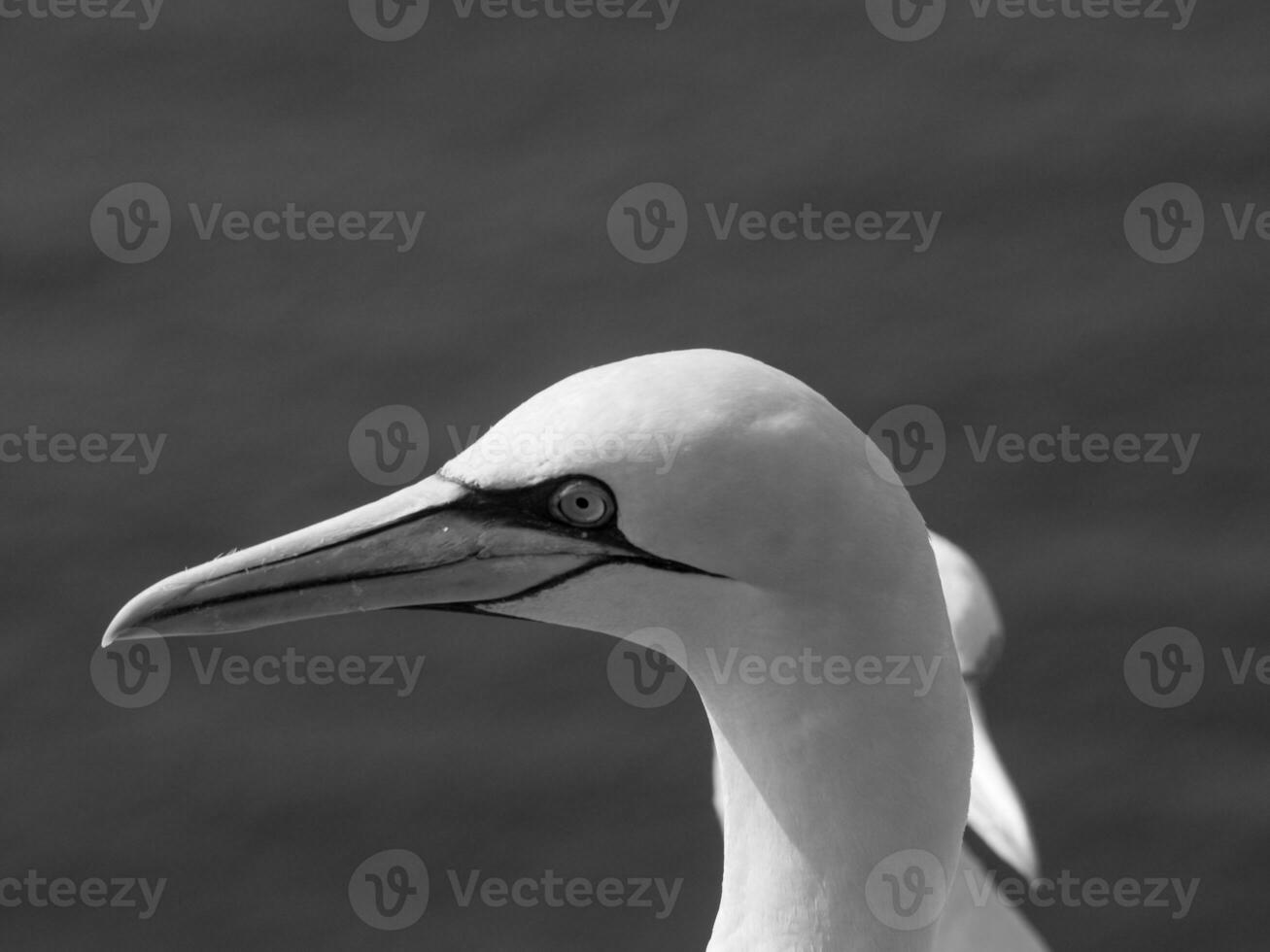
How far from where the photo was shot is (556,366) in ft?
29.4

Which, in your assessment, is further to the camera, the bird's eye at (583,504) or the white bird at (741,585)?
the bird's eye at (583,504)

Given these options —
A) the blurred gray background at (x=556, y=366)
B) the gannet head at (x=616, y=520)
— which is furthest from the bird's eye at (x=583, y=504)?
the blurred gray background at (x=556, y=366)

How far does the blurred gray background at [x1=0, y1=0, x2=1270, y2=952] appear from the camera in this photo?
27.1 feet

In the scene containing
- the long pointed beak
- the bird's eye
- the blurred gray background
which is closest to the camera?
the bird's eye

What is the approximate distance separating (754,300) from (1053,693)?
2.33m

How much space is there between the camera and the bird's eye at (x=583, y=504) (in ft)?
11.8

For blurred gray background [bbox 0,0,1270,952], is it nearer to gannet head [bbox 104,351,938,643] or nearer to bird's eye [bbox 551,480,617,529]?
gannet head [bbox 104,351,938,643]

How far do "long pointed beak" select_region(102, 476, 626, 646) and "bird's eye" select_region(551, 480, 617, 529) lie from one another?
6 centimetres

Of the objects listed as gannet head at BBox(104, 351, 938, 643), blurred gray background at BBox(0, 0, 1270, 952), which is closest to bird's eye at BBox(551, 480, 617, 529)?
gannet head at BBox(104, 351, 938, 643)

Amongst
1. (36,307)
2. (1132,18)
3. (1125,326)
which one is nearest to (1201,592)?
(1125,326)

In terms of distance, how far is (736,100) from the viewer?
9.78 meters

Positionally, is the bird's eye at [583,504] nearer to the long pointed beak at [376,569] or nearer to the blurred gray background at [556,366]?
the long pointed beak at [376,569]

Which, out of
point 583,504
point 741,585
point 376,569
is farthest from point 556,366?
point 741,585

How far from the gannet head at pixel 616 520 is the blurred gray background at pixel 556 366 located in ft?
14.9
